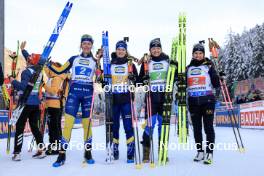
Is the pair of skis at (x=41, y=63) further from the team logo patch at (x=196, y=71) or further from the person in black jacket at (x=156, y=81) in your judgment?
the team logo patch at (x=196, y=71)

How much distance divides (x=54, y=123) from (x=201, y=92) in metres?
3.41

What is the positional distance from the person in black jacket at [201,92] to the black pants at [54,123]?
3.06 m

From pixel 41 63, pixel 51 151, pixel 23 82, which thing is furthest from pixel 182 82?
→ pixel 51 151

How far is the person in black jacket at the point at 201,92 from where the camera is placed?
6.32 m

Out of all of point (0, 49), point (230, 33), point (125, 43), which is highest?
point (230, 33)

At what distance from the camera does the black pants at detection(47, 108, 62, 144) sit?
Answer: 7.90 m

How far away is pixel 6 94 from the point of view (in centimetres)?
863

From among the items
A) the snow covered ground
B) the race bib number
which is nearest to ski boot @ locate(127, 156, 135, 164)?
the snow covered ground

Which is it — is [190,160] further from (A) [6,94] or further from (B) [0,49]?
(B) [0,49]

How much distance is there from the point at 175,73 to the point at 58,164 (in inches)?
100

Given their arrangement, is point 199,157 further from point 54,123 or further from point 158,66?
point 54,123

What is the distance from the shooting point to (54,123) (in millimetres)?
7922

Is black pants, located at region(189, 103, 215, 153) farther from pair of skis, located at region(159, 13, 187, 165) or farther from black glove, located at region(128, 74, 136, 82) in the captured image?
black glove, located at region(128, 74, 136, 82)

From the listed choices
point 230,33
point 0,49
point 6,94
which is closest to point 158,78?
point 6,94
